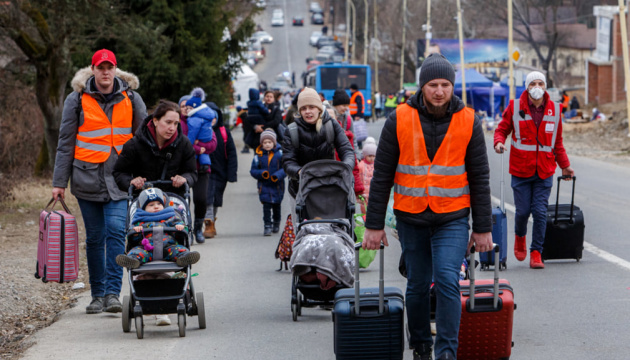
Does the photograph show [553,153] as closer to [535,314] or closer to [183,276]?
[535,314]

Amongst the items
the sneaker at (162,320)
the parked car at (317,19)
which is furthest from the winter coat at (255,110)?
the parked car at (317,19)

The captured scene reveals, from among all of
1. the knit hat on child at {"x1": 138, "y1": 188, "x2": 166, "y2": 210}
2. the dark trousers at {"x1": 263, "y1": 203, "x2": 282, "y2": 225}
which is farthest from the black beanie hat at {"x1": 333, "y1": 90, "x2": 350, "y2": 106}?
the knit hat on child at {"x1": 138, "y1": 188, "x2": 166, "y2": 210}

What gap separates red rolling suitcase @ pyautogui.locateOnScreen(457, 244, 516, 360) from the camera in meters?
6.48

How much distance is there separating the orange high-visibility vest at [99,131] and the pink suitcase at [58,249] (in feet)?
2.02

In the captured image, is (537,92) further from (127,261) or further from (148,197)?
(127,261)

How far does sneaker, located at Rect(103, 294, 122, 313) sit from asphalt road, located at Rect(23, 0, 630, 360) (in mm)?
74

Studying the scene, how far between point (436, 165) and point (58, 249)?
12.4ft

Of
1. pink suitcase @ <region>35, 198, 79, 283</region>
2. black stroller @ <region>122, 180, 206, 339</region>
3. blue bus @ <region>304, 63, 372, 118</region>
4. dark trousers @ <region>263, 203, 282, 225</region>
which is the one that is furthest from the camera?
blue bus @ <region>304, 63, 372, 118</region>

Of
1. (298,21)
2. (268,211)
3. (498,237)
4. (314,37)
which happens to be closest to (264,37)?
(314,37)

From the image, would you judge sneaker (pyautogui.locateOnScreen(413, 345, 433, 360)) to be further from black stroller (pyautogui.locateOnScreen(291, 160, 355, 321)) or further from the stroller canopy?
the stroller canopy

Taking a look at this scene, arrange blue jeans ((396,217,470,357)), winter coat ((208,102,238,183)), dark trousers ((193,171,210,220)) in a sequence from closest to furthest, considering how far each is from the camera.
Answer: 1. blue jeans ((396,217,470,357))
2. dark trousers ((193,171,210,220))
3. winter coat ((208,102,238,183))

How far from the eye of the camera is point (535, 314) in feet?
28.5

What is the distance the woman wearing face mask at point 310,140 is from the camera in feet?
31.1

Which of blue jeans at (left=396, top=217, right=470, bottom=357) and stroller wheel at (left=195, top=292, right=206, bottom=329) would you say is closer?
blue jeans at (left=396, top=217, right=470, bottom=357)
